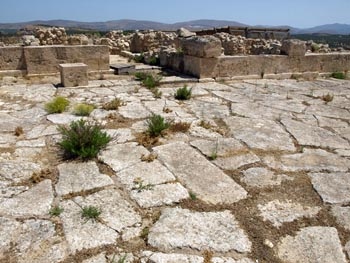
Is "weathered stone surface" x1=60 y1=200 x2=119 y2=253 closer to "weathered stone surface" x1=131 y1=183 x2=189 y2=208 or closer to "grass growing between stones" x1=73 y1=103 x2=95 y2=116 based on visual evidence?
"weathered stone surface" x1=131 y1=183 x2=189 y2=208

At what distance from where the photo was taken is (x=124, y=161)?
4043mm

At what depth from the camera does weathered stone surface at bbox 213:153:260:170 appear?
404 centimetres

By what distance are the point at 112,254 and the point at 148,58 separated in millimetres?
9766

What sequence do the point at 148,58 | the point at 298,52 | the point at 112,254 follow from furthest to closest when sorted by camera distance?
the point at 148,58 < the point at 298,52 < the point at 112,254

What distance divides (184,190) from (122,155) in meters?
1.06

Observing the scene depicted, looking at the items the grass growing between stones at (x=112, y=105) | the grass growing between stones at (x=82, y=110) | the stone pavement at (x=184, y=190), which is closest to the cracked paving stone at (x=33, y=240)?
the stone pavement at (x=184, y=190)

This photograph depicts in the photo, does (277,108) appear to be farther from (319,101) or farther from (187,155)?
(187,155)

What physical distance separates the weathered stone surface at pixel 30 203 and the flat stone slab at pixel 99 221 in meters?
0.18

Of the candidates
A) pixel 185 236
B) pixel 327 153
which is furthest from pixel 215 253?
pixel 327 153

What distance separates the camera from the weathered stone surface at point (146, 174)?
3.59m

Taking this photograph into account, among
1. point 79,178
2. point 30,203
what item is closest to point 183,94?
point 79,178

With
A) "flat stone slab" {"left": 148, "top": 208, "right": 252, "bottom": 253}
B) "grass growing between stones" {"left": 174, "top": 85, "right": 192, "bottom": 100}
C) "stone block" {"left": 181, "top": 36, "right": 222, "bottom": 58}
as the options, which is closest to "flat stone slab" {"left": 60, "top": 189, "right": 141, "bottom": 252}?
"flat stone slab" {"left": 148, "top": 208, "right": 252, "bottom": 253}

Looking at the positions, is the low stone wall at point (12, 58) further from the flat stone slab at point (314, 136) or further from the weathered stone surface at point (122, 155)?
the flat stone slab at point (314, 136)

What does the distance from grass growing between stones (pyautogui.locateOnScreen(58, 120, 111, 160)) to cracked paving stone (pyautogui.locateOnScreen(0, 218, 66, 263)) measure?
124 centimetres
